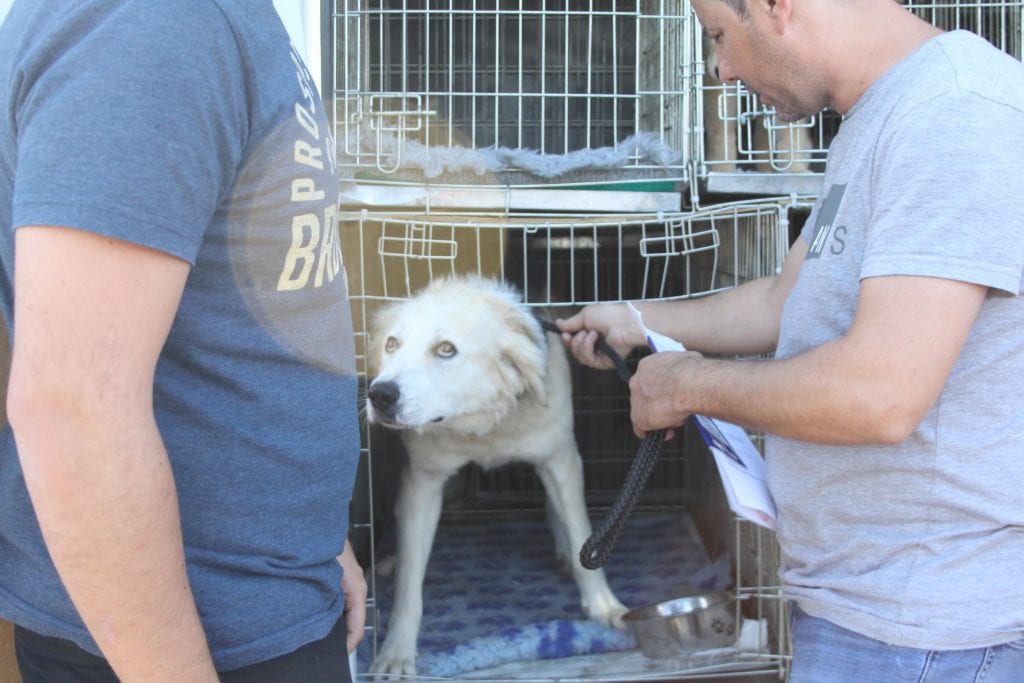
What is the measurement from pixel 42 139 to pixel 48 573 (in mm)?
426

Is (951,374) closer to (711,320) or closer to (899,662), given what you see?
(899,662)

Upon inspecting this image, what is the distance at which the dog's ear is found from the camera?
2500 mm

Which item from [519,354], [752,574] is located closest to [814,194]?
[519,354]

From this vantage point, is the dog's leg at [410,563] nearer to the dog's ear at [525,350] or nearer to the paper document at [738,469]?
the dog's ear at [525,350]

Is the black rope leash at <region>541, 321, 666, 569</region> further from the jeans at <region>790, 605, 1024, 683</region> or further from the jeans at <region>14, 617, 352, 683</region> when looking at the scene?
the jeans at <region>14, 617, 352, 683</region>

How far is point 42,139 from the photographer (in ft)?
2.30

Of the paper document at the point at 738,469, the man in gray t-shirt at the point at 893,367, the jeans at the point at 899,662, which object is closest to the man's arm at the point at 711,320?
the paper document at the point at 738,469

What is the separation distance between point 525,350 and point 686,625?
796 millimetres

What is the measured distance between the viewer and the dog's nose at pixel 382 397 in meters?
2.22

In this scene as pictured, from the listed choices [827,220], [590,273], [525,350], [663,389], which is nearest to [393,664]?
[525,350]

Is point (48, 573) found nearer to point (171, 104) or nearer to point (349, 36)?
point (171, 104)

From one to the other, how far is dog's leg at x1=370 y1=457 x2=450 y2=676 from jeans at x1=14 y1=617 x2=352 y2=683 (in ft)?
4.37

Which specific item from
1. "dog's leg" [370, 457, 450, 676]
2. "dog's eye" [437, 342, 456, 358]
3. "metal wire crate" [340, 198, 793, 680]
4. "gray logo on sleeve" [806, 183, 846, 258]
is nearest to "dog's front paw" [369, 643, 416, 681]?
"dog's leg" [370, 457, 450, 676]

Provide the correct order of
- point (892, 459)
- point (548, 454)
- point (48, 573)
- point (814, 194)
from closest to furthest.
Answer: point (48, 573) → point (892, 459) → point (814, 194) → point (548, 454)
